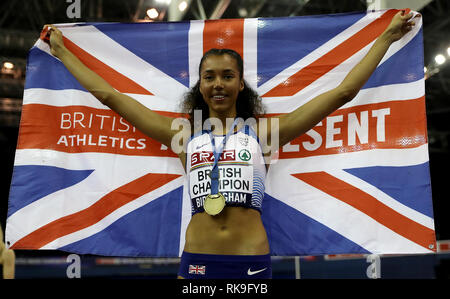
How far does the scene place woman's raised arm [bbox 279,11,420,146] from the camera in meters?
2.28

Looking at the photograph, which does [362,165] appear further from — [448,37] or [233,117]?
[448,37]

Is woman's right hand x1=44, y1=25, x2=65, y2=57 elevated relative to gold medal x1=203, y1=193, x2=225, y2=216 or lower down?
elevated

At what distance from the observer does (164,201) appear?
9.29 feet

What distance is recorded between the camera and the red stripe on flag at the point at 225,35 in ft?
9.57

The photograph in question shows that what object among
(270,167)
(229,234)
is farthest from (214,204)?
(270,167)

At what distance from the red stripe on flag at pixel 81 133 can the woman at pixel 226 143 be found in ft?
1.14

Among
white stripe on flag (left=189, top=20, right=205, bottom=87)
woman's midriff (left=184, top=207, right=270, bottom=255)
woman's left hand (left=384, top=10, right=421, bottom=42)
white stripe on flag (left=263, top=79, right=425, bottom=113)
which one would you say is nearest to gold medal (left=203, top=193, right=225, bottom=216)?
woman's midriff (left=184, top=207, right=270, bottom=255)

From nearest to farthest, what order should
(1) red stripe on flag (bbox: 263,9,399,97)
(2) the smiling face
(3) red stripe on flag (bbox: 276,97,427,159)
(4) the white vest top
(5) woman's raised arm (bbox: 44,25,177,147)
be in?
(4) the white vest top
(2) the smiling face
(5) woman's raised arm (bbox: 44,25,177,147)
(3) red stripe on flag (bbox: 276,97,427,159)
(1) red stripe on flag (bbox: 263,9,399,97)

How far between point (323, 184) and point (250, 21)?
129cm

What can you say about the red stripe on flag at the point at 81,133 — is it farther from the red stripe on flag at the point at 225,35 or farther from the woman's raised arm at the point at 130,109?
the red stripe on flag at the point at 225,35

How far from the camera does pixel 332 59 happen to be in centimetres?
282

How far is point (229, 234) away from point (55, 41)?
1.82 meters

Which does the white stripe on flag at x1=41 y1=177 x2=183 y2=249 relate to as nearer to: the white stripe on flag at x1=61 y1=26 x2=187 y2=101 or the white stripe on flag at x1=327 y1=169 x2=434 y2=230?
the white stripe on flag at x1=61 y1=26 x2=187 y2=101

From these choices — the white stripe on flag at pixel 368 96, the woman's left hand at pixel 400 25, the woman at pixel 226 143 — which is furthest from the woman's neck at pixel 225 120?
the woman's left hand at pixel 400 25
